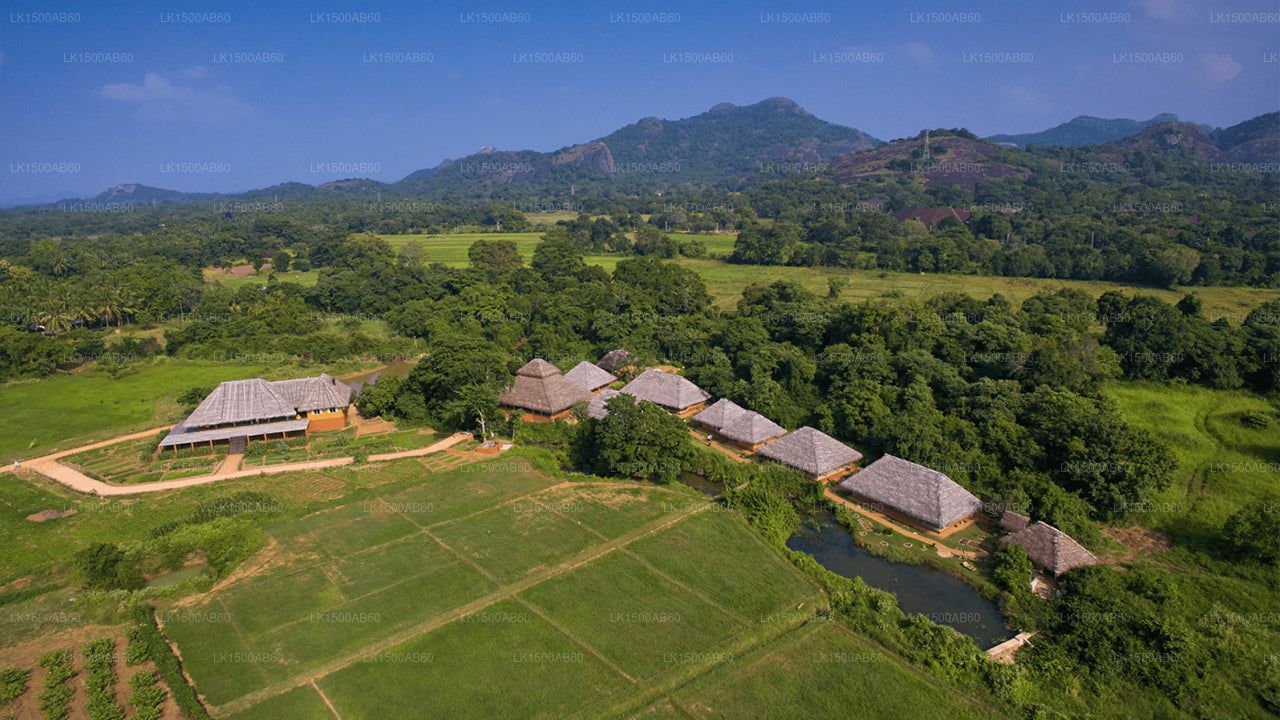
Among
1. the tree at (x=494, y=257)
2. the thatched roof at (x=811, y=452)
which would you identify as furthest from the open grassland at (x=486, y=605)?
the tree at (x=494, y=257)

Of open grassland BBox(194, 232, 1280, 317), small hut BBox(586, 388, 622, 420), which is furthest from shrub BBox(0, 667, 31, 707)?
open grassland BBox(194, 232, 1280, 317)

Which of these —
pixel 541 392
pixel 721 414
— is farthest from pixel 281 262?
pixel 721 414

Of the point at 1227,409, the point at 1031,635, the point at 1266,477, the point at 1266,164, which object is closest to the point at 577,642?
the point at 1031,635

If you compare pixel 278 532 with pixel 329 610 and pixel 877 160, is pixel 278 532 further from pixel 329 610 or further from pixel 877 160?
pixel 877 160

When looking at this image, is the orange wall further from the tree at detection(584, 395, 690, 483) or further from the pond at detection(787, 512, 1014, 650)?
the pond at detection(787, 512, 1014, 650)

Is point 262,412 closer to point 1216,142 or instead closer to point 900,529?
point 900,529

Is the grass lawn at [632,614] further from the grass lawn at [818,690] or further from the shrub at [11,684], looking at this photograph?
the shrub at [11,684]

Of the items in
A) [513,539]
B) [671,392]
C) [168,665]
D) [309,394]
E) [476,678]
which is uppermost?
[309,394]
